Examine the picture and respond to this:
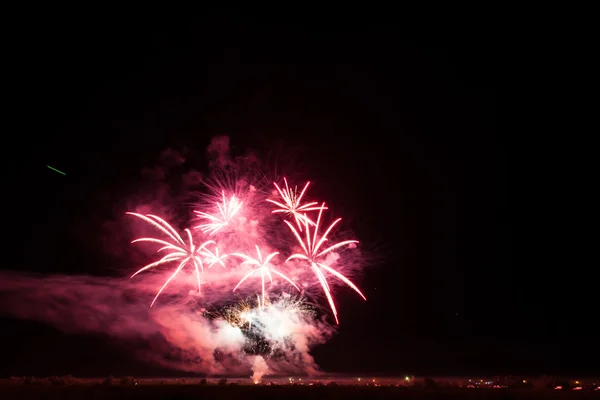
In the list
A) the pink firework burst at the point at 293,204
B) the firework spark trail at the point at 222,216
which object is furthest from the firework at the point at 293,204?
the firework spark trail at the point at 222,216

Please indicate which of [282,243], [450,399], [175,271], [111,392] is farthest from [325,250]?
[111,392]

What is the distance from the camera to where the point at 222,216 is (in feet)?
106

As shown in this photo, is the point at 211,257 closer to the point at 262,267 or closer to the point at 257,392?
the point at 262,267

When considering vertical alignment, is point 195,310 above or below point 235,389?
above

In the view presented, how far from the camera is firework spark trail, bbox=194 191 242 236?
3195 centimetres

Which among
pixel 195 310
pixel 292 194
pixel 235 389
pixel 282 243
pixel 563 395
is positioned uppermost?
pixel 292 194

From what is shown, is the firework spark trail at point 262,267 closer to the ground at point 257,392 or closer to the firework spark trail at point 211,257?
the firework spark trail at point 211,257

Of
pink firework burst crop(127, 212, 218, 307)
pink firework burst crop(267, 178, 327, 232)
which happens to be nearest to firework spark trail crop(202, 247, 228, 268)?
pink firework burst crop(127, 212, 218, 307)

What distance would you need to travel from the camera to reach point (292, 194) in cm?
3200

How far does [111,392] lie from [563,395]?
19.8m

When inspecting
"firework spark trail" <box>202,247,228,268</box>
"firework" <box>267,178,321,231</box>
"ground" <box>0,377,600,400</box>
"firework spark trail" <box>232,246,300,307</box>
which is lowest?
"ground" <box>0,377,600,400</box>

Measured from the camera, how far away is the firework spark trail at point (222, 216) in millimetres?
31953

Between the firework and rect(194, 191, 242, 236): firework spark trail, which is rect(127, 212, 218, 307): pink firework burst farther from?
the firework

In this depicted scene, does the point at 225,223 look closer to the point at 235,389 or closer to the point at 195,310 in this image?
the point at 195,310
